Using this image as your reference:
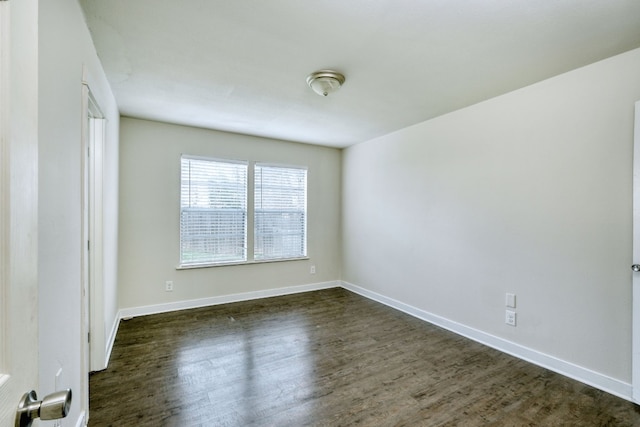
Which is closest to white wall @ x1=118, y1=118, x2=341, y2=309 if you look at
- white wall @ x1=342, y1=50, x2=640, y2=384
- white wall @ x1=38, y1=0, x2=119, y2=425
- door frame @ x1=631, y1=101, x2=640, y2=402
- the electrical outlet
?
white wall @ x1=38, y1=0, x2=119, y2=425

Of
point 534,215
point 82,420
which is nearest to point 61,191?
point 82,420

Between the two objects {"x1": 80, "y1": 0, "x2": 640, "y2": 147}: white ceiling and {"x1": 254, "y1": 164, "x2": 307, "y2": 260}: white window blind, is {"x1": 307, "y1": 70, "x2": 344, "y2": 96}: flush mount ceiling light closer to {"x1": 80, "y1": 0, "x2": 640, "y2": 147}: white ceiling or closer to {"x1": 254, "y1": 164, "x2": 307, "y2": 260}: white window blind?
{"x1": 80, "y1": 0, "x2": 640, "y2": 147}: white ceiling

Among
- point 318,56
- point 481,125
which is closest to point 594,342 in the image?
point 481,125

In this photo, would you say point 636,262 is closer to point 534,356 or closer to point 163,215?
point 534,356

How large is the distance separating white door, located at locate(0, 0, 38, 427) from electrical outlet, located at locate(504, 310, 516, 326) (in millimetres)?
3238

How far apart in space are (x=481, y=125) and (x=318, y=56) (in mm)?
1880

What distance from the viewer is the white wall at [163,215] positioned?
356cm

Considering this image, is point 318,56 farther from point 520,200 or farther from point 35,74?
point 520,200

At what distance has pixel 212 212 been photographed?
4.05 m

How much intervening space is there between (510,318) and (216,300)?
3.47 meters

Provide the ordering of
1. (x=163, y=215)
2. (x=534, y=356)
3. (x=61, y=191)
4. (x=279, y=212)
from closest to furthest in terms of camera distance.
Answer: (x=61, y=191), (x=534, y=356), (x=163, y=215), (x=279, y=212)

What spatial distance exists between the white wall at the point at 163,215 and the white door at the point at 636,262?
3765mm

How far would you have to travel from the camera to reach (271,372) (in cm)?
240

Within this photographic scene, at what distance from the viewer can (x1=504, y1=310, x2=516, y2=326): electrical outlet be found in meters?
2.72
